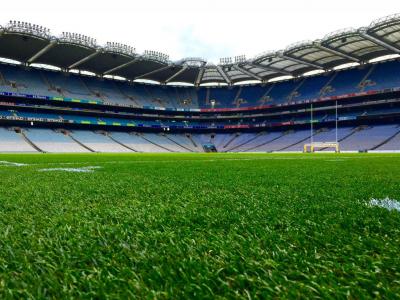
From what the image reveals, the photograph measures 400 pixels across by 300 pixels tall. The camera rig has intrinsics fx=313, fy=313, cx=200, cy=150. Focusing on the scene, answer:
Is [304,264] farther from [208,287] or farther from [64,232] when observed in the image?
[64,232]

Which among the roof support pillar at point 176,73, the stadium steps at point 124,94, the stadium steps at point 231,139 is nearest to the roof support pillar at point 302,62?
the roof support pillar at point 176,73

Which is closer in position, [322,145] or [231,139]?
[322,145]

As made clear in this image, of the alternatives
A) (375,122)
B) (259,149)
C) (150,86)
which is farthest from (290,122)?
(150,86)

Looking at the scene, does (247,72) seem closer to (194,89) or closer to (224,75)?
(224,75)

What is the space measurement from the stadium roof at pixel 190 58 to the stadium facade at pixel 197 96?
19cm

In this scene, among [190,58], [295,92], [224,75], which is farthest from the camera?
[224,75]

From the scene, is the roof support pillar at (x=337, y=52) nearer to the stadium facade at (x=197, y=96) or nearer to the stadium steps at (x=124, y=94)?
the stadium facade at (x=197, y=96)

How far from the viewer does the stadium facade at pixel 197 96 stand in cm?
4581

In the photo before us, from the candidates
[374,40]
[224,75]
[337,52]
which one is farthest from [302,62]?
[224,75]

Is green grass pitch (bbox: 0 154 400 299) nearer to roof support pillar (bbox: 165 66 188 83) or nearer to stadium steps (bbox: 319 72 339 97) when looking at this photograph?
roof support pillar (bbox: 165 66 188 83)

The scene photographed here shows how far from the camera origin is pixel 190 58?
188 feet

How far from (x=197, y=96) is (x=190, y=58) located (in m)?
15.6

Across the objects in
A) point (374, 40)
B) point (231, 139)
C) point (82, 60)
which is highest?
point (82, 60)

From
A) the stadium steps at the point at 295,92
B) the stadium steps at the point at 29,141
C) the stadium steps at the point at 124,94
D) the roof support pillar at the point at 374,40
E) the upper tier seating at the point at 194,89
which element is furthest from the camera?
the stadium steps at the point at 124,94
